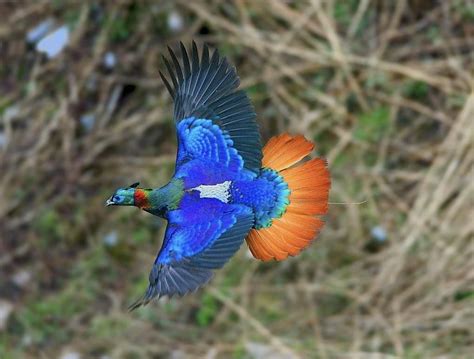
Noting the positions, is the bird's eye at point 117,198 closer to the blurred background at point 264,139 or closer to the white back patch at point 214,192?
the white back patch at point 214,192

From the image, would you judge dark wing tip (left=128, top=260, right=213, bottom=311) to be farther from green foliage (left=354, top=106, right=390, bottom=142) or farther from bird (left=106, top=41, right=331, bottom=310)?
green foliage (left=354, top=106, right=390, bottom=142)

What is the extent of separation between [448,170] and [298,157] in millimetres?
1961

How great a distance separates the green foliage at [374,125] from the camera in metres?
4.16

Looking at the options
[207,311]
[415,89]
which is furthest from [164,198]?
[415,89]

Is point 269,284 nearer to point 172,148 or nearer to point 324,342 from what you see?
point 324,342

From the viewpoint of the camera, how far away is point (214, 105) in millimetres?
2262

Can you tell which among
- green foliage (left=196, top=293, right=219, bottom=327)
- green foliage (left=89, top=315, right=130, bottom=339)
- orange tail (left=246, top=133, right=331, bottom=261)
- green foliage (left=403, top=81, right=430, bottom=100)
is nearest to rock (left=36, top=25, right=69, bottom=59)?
Answer: green foliage (left=89, top=315, right=130, bottom=339)

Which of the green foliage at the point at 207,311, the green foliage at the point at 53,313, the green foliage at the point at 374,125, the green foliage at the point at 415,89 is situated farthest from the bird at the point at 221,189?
the green foliage at the point at 53,313

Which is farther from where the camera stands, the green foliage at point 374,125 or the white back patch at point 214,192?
the green foliage at point 374,125

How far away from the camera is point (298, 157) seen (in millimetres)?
2182

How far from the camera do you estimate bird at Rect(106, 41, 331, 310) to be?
1.98 meters

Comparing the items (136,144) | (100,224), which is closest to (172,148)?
(136,144)

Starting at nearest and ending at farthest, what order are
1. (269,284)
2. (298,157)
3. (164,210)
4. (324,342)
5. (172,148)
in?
(164,210) → (298,157) → (324,342) → (269,284) → (172,148)

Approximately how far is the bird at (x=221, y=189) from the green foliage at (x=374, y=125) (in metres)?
1.99
